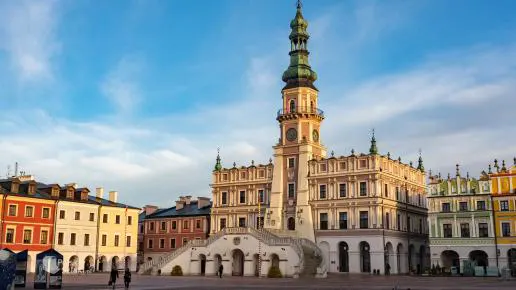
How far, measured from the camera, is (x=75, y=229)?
250 ft

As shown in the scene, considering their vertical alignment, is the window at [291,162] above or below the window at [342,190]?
above

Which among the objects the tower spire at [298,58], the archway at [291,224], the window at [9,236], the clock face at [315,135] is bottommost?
the window at [9,236]

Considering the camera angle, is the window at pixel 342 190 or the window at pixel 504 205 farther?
the window at pixel 342 190

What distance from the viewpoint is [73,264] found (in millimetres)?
75750

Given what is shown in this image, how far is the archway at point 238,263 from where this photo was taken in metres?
68.8

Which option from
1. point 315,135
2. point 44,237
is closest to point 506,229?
point 315,135

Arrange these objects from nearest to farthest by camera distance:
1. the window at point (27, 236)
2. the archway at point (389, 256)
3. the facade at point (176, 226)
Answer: the archway at point (389, 256) < the window at point (27, 236) < the facade at point (176, 226)

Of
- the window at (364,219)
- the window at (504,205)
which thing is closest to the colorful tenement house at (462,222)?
the window at (504,205)

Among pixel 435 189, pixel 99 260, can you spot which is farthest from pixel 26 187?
pixel 435 189

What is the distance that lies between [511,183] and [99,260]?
52913 mm

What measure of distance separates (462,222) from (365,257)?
12.5m

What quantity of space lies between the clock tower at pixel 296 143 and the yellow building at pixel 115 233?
21.5 m

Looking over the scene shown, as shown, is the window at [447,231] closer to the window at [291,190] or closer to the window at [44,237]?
the window at [291,190]

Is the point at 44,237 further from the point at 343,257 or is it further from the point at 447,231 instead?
the point at 447,231
